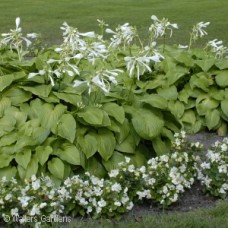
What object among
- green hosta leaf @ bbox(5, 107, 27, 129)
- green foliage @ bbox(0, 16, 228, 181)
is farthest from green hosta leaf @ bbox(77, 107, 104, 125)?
green hosta leaf @ bbox(5, 107, 27, 129)

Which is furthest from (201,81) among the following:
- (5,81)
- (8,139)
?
(8,139)

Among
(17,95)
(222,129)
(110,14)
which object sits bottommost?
(110,14)

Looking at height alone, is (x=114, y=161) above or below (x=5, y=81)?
below

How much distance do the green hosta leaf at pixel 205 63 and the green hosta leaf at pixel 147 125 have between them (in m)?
1.47

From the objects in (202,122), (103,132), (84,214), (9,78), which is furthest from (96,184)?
(202,122)

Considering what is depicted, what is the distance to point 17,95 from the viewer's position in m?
5.54

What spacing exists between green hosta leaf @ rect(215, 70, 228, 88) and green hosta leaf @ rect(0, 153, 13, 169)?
260cm

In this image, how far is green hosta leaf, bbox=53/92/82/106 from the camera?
17.6ft

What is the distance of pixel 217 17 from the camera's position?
18031 mm

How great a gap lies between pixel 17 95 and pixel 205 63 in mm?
2244

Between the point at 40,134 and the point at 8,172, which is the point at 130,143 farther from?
the point at 8,172

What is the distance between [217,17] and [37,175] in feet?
45.6

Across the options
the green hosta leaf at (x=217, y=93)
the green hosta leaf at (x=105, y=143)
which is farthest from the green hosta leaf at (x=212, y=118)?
the green hosta leaf at (x=105, y=143)

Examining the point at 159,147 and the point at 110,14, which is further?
the point at 110,14
